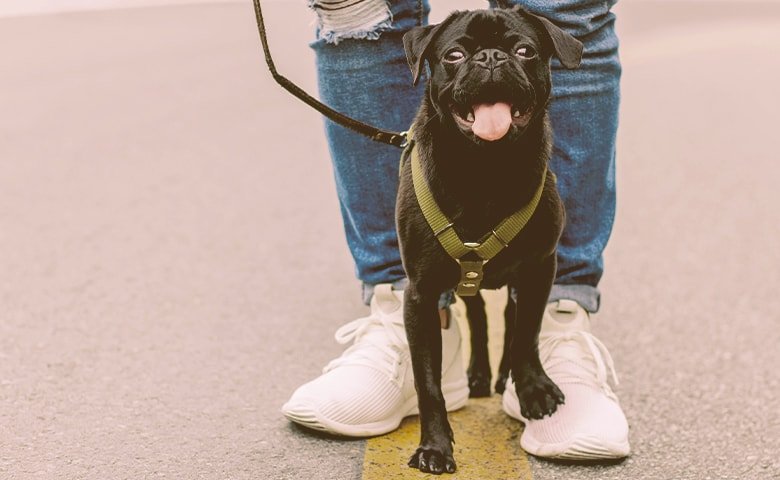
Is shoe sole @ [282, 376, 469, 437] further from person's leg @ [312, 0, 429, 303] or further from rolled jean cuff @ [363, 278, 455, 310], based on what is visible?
person's leg @ [312, 0, 429, 303]

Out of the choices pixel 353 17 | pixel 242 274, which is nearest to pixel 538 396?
pixel 353 17

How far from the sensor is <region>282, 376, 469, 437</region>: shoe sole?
108 inches

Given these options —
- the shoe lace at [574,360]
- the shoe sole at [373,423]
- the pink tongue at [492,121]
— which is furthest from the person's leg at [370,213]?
the pink tongue at [492,121]

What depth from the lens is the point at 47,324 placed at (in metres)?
3.88

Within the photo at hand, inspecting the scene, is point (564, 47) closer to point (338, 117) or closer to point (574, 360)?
point (338, 117)

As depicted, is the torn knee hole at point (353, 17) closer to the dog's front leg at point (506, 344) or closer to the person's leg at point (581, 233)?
the person's leg at point (581, 233)

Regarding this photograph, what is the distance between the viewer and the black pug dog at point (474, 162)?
2.33m

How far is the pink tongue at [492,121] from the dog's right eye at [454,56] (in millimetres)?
123

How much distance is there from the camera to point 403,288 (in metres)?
3.05

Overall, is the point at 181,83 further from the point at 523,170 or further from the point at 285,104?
the point at 523,170

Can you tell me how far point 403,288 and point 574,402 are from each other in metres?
0.58

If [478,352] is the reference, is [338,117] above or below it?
above

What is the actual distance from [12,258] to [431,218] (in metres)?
2.86

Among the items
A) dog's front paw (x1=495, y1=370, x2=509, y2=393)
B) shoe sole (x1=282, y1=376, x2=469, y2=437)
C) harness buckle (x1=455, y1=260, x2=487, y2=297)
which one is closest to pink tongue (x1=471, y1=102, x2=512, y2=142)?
harness buckle (x1=455, y1=260, x2=487, y2=297)
